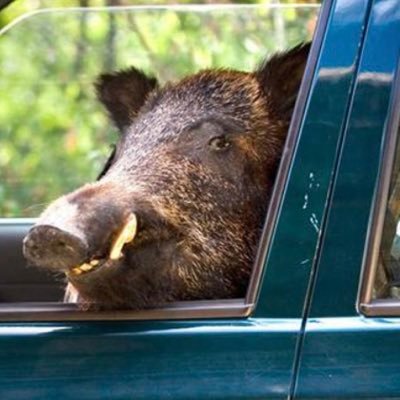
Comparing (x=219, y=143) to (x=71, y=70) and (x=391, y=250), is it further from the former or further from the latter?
(x=71, y=70)

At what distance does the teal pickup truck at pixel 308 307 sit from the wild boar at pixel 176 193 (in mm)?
163

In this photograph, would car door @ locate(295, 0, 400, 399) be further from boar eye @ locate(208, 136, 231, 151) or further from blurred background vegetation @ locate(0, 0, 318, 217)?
blurred background vegetation @ locate(0, 0, 318, 217)

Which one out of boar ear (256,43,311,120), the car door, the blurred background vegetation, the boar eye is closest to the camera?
the car door

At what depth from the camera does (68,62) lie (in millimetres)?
8867

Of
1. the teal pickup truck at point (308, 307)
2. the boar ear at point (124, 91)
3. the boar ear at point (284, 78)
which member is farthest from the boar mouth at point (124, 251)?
the boar ear at point (124, 91)

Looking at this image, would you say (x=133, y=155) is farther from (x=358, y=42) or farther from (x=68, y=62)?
(x=68, y=62)

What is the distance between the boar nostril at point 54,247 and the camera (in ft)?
8.41

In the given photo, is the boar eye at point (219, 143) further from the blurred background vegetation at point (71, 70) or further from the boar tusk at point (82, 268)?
the blurred background vegetation at point (71, 70)

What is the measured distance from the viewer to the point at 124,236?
2.78 metres

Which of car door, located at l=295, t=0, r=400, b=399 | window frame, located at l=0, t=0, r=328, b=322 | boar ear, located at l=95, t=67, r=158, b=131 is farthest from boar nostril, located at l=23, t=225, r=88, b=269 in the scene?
boar ear, located at l=95, t=67, r=158, b=131

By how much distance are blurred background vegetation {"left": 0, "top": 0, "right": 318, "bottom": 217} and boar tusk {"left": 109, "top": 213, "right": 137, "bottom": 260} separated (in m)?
3.97

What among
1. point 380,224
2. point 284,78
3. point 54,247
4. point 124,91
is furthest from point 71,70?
point 380,224

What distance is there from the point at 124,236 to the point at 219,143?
76cm

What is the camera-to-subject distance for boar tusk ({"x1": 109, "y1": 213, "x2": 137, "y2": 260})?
274 centimetres
